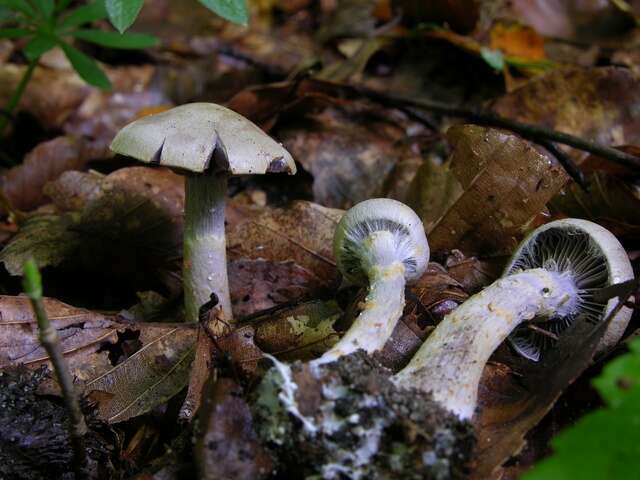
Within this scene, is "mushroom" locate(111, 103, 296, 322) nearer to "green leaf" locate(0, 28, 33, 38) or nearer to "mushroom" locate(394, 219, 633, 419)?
"mushroom" locate(394, 219, 633, 419)

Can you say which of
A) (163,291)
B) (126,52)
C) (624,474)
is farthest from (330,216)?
(126,52)

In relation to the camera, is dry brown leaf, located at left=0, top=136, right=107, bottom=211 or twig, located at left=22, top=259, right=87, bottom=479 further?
dry brown leaf, located at left=0, top=136, right=107, bottom=211

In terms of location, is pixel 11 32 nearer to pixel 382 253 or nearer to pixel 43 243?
pixel 43 243

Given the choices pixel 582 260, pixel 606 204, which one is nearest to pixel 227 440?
pixel 582 260

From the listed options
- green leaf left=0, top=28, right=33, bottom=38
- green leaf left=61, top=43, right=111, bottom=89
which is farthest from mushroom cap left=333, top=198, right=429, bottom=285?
green leaf left=0, top=28, right=33, bottom=38

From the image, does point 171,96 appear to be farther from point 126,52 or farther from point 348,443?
point 348,443

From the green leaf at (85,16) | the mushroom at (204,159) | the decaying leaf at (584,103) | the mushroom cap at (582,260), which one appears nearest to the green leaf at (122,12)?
the mushroom at (204,159)

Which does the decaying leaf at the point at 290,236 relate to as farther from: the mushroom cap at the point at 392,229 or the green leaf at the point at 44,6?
the green leaf at the point at 44,6
